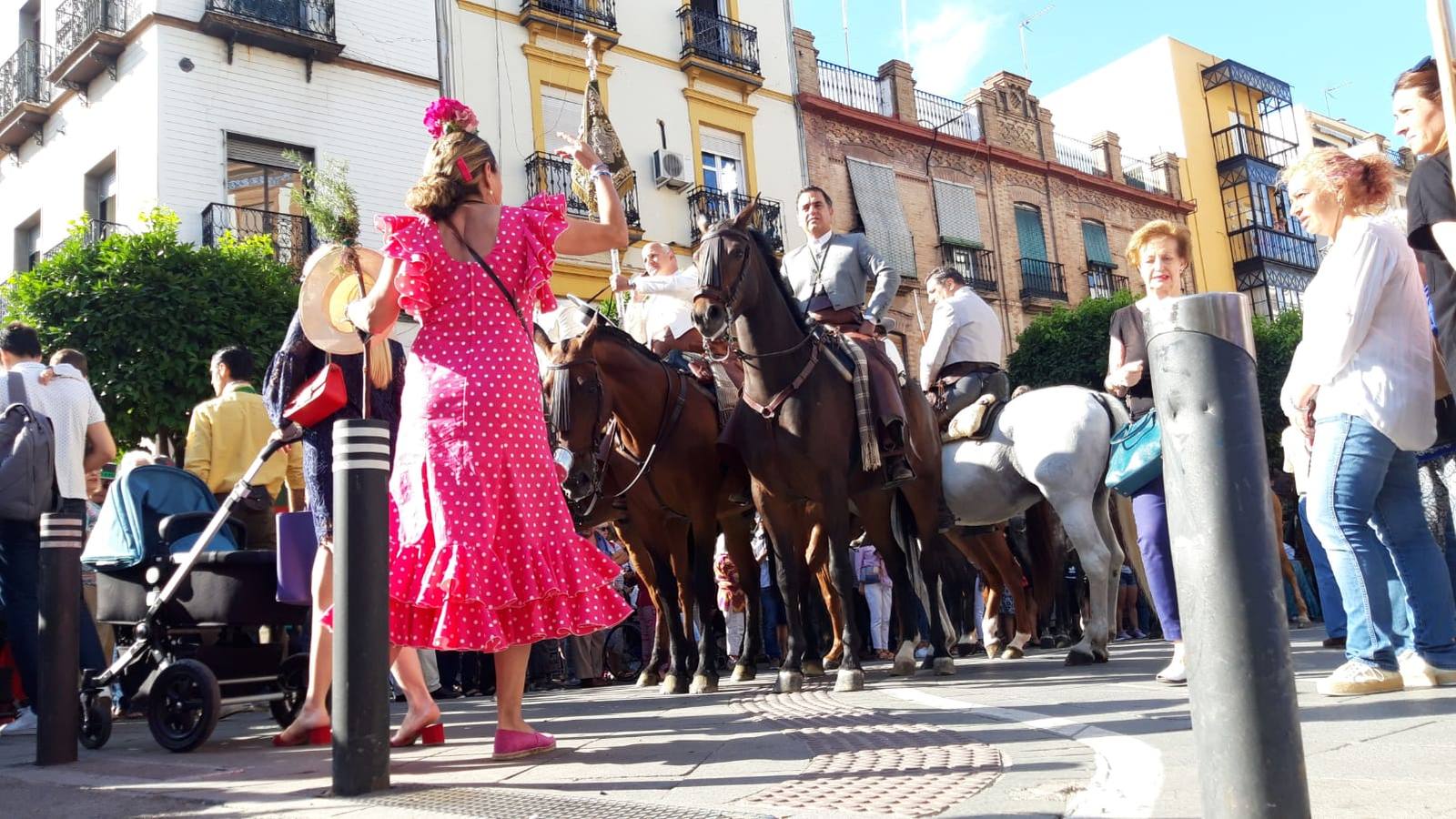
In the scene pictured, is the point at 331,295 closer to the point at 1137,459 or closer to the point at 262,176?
the point at 1137,459

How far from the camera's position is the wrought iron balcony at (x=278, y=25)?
1894 cm

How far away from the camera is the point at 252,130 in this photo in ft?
63.4

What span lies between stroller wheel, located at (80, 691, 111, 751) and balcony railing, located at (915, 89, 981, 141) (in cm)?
2606

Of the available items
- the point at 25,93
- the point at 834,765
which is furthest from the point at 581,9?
the point at 834,765

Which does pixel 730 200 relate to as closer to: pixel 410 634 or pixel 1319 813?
pixel 410 634

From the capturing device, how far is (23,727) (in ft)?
20.9

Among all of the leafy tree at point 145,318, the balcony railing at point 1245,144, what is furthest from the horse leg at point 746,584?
the balcony railing at point 1245,144

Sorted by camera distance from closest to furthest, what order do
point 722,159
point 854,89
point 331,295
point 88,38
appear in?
point 331,295 → point 88,38 → point 722,159 → point 854,89

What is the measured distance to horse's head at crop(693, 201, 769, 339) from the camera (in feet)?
20.7

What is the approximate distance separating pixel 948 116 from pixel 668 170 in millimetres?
10024

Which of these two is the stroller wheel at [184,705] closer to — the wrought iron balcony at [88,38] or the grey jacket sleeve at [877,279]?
the grey jacket sleeve at [877,279]

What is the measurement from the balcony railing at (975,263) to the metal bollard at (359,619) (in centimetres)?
2557

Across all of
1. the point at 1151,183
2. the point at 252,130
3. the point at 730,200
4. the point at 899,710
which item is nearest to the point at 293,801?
the point at 899,710

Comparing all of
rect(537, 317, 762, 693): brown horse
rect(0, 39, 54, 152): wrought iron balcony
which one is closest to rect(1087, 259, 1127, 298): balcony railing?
rect(0, 39, 54, 152): wrought iron balcony
